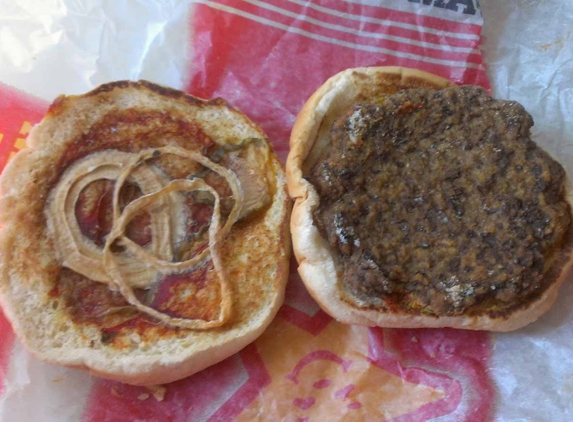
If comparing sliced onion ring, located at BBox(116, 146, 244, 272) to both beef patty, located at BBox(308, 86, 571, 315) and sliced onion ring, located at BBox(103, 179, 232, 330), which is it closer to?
sliced onion ring, located at BBox(103, 179, 232, 330)

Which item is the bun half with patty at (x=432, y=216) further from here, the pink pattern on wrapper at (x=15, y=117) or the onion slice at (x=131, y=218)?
the pink pattern on wrapper at (x=15, y=117)

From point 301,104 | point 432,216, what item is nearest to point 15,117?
point 301,104

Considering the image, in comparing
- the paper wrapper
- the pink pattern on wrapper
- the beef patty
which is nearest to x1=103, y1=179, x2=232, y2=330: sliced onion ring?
the paper wrapper

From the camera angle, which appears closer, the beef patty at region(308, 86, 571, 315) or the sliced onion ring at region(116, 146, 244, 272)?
the beef patty at region(308, 86, 571, 315)

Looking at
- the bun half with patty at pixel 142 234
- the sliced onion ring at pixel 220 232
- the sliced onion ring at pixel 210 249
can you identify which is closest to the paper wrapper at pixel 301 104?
the bun half with patty at pixel 142 234

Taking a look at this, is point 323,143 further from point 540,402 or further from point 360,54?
point 540,402

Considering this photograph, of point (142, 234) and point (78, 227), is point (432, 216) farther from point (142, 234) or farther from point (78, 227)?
point (78, 227)

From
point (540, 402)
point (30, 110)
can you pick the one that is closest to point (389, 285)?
point (540, 402)
